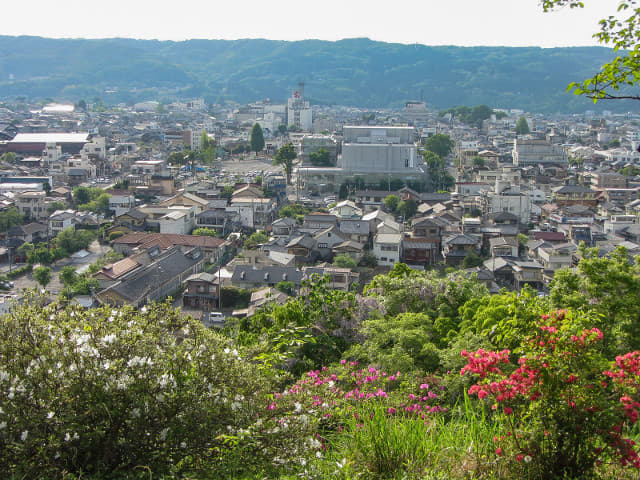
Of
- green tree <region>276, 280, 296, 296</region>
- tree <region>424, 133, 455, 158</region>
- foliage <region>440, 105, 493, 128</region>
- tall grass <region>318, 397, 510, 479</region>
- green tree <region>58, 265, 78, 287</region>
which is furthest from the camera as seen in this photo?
foliage <region>440, 105, 493, 128</region>

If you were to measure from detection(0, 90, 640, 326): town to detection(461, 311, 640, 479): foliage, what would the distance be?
4.89m

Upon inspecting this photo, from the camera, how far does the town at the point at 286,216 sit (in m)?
12.5

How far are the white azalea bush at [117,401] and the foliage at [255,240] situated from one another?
507 inches

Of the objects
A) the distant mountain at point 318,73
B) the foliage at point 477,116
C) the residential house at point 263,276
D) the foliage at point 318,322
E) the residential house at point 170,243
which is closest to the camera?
the foliage at point 318,322

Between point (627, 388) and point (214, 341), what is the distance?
138cm

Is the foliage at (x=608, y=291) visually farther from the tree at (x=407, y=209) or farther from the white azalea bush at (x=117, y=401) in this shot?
the tree at (x=407, y=209)

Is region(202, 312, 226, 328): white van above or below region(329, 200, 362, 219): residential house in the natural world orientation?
below

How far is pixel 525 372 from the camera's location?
6.02ft

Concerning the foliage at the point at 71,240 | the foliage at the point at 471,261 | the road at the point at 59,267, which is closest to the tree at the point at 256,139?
the road at the point at 59,267

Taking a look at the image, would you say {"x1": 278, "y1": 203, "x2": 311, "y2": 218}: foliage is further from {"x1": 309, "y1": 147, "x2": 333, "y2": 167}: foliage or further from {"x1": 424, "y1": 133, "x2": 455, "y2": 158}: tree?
{"x1": 424, "y1": 133, "x2": 455, "y2": 158}: tree

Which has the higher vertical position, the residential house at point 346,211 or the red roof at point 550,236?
the residential house at point 346,211

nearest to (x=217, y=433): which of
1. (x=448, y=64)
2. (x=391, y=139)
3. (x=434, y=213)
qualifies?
(x=434, y=213)

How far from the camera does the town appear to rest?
12477 mm

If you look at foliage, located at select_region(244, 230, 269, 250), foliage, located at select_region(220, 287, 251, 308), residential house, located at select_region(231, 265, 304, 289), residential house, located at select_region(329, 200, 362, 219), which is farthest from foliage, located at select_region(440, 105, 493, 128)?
foliage, located at select_region(220, 287, 251, 308)
